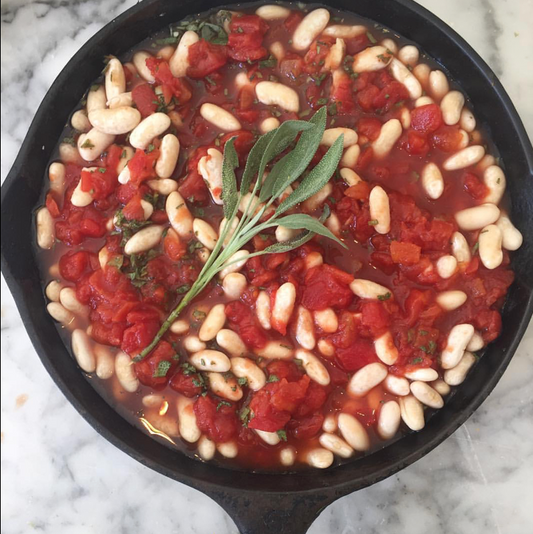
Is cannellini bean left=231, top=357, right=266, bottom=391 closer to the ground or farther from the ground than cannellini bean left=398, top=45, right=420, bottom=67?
closer to the ground

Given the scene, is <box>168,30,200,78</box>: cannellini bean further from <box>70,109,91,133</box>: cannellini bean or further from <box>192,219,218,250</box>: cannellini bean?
<box>192,219,218,250</box>: cannellini bean

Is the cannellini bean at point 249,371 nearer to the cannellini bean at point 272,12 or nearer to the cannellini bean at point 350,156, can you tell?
the cannellini bean at point 350,156

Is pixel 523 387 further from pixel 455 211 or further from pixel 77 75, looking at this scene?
pixel 77 75

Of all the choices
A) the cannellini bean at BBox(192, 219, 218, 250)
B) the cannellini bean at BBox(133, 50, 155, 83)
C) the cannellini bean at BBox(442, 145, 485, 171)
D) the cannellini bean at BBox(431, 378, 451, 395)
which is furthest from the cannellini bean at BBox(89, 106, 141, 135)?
the cannellini bean at BBox(431, 378, 451, 395)

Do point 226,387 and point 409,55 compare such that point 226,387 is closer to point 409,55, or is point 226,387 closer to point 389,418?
point 389,418

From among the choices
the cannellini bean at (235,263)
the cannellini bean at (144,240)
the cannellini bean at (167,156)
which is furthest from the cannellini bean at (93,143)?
the cannellini bean at (235,263)

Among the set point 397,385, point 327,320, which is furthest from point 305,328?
point 397,385
